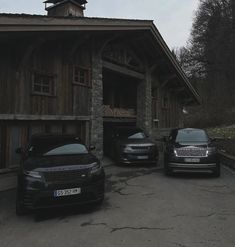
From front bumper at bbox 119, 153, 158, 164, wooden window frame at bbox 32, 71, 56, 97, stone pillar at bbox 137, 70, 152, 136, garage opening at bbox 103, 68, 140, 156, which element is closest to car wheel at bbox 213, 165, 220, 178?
front bumper at bbox 119, 153, 158, 164

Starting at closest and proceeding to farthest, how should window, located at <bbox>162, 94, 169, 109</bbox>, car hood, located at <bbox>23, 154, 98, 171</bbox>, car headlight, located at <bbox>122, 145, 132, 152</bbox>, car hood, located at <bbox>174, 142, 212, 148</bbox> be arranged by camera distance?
car hood, located at <bbox>23, 154, 98, 171</bbox> < car hood, located at <bbox>174, 142, 212, 148</bbox> < car headlight, located at <bbox>122, 145, 132, 152</bbox> < window, located at <bbox>162, 94, 169, 109</bbox>

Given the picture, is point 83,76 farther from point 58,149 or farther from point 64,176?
point 64,176

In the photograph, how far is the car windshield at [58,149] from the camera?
9.69 metres

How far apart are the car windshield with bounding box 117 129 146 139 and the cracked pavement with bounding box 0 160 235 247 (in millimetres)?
6515

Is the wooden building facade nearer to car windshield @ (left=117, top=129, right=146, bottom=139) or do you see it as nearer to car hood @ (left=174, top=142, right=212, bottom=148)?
car windshield @ (left=117, top=129, right=146, bottom=139)

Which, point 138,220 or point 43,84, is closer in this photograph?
point 138,220

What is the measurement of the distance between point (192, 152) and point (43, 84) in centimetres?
580

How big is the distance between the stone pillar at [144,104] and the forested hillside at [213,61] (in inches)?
844

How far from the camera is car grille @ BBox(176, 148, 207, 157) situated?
43.9 ft

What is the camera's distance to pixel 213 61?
4912 cm

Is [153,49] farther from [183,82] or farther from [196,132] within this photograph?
[196,132]

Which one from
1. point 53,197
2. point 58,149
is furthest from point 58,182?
point 58,149

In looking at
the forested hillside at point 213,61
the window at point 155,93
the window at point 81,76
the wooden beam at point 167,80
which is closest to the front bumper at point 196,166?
the window at point 81,76

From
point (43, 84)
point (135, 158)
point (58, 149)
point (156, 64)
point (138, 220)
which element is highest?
point (156, 64)
